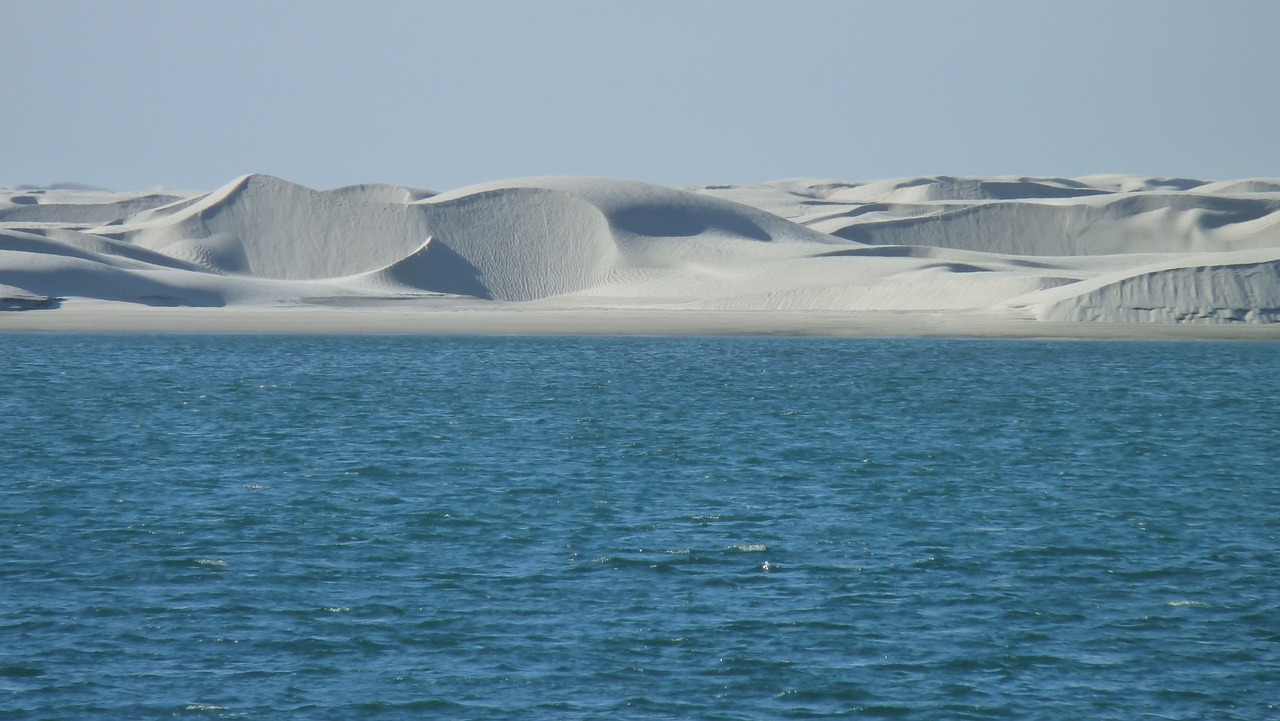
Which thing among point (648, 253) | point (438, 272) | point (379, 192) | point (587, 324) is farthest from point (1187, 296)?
point (379, 192)

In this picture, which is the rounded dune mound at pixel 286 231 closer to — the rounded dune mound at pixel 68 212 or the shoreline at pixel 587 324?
the shoreline at pixel 587 324

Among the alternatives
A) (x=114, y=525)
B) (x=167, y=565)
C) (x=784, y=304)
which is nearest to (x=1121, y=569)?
(x=167, y=565)

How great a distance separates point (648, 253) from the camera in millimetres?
101812

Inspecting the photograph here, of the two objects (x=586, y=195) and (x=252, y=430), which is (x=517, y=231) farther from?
(x=252, y=430)

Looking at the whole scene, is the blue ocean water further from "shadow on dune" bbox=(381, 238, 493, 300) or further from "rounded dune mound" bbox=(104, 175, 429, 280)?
"rounded dune mound" bbox=(104, 175, 429, 280)

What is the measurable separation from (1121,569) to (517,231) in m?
90.1

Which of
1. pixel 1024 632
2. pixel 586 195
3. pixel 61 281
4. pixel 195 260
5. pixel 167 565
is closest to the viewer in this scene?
pixel 1024 632

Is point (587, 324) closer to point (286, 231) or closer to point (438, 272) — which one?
point (438, 272)

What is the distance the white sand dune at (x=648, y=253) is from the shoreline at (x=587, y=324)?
1.93 meters

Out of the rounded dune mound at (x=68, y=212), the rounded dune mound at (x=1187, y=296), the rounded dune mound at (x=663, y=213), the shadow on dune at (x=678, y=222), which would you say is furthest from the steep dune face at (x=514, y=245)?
the rounded dune mound at (x=68, y=212)

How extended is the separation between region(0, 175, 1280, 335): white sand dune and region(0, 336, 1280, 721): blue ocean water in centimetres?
3136

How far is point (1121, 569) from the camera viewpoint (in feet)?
55.1

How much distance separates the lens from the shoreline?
59219 mm

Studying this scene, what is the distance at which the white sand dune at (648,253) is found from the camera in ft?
224
